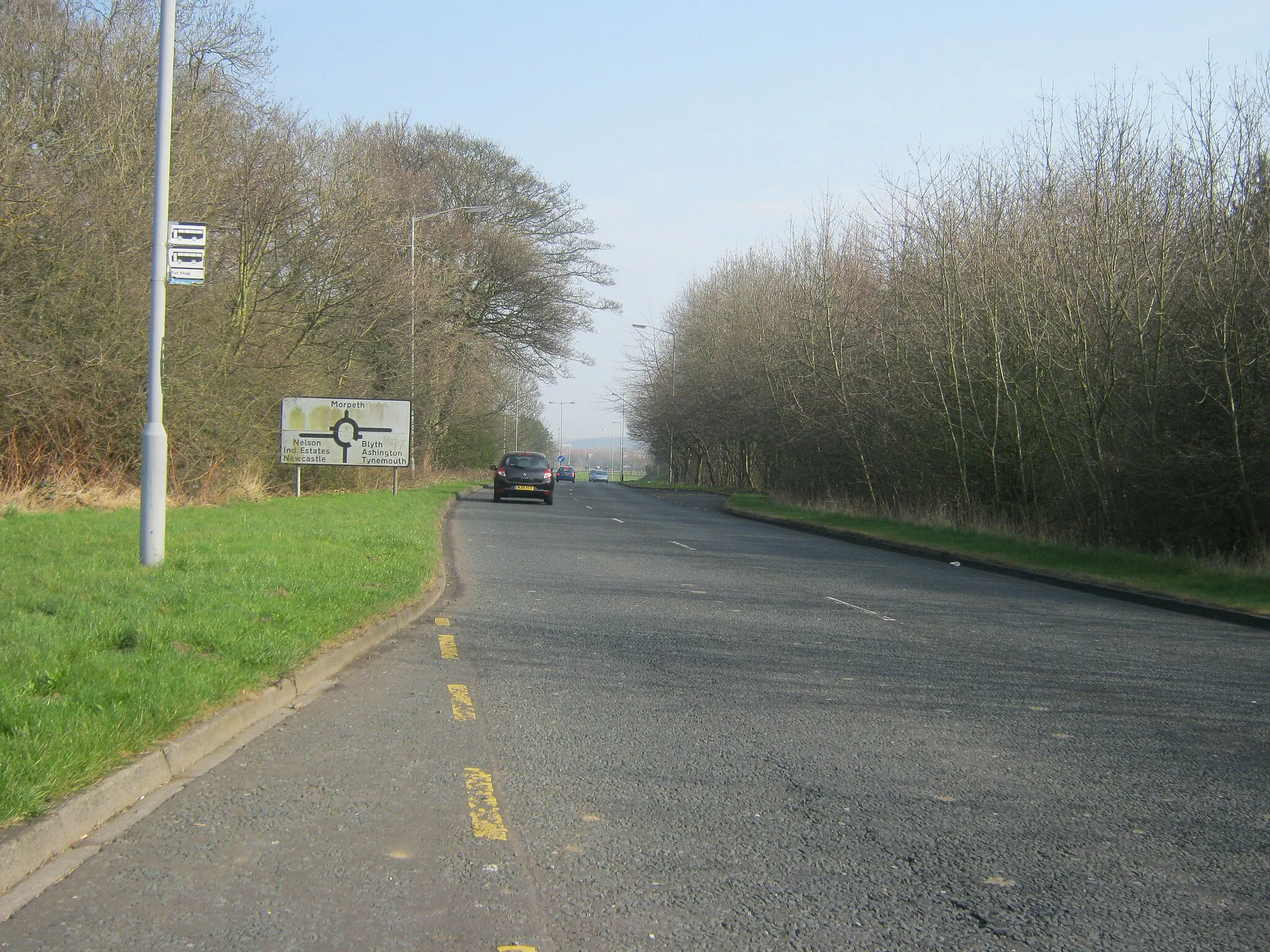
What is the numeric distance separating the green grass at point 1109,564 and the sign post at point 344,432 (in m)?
11.7

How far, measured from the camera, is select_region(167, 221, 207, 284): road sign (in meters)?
10.7

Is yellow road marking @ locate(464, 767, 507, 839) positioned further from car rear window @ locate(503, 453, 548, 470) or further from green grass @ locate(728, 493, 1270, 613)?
car rear window @ locate(503, 453, 548, 470)

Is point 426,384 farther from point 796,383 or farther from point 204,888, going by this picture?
point 204,888

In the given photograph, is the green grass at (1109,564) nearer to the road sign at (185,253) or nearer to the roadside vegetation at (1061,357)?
the roadside vegetation at (1061,357)

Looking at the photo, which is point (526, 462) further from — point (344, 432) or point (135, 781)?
point (135, 781)

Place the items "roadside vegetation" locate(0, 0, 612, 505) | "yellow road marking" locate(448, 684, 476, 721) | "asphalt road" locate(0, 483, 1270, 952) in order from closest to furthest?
"asphalt road" locate(0, 483, 1270, 952)
"yellow road marking" locate(448, 684, 476, 721)
"roadside vegetation" locate(0, 0, 612, 505)

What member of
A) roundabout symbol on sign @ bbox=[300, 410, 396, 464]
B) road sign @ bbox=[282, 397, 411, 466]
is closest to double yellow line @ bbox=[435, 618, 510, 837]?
road sign @ bbox=[282, 397, 411, 466]

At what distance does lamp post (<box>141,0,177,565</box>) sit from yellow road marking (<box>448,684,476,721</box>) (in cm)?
476

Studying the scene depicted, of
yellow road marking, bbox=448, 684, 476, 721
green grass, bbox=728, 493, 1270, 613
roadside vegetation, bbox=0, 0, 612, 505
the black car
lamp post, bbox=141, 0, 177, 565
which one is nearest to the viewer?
yellow road marking, bbox=448, 684, 476, 721

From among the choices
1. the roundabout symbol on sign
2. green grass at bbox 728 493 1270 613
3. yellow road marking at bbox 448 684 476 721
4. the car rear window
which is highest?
the roundabout symbol on sign

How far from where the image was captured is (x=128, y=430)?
20.8 m

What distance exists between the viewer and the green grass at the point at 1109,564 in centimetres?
1406

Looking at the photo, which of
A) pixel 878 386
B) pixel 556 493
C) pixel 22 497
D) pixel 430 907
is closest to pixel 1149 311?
pixel 878 386

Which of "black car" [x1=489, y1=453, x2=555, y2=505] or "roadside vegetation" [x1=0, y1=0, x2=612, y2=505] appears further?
"black car" [x1=489, y1=453, x2=555, y2=505]
